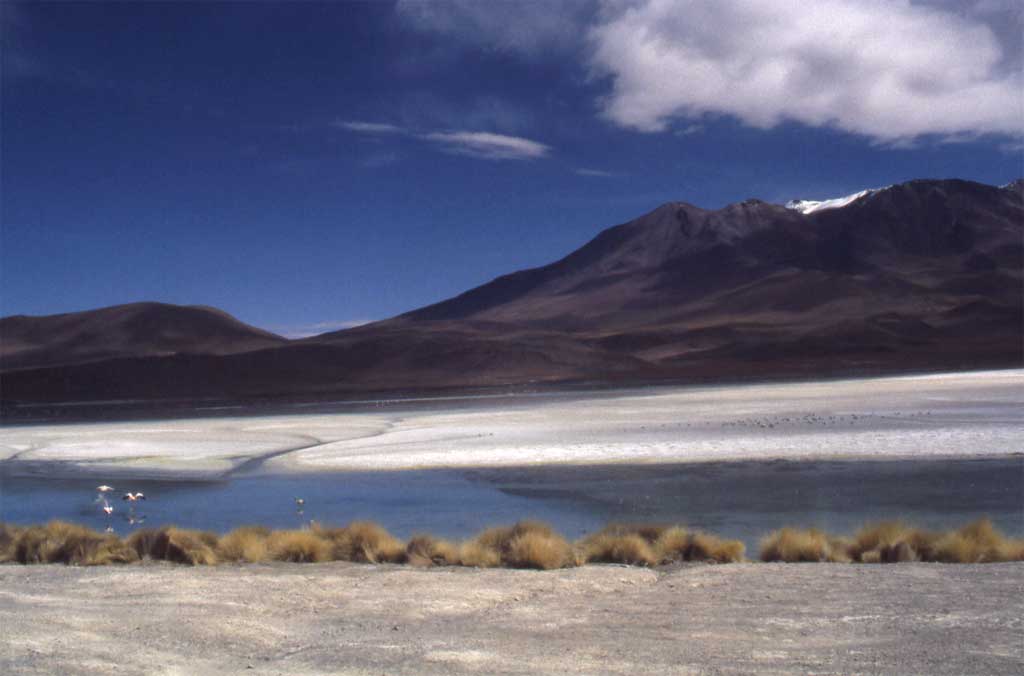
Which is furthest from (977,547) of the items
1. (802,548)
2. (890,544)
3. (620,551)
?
(620,551)

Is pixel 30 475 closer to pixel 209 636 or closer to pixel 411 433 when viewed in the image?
pixel 411 433

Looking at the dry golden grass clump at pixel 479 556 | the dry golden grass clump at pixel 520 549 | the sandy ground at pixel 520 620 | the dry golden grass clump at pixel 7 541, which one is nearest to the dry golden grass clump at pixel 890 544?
the sandy ground at pixel 520 620

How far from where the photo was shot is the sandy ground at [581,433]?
20.7 m

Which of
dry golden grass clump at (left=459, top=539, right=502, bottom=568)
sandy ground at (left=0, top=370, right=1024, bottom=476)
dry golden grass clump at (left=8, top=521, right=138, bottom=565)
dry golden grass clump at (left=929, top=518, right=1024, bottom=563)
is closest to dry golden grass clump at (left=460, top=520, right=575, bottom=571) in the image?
dry golden grass clump at (left=459, top=539, right=502, bottom=568)

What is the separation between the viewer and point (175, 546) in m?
11.0

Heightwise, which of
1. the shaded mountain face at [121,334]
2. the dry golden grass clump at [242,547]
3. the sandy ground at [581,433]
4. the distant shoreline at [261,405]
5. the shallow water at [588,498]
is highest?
the shaded mountain face at [121,334]

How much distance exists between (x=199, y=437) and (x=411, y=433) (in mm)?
6559

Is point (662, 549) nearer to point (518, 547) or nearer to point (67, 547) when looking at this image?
point (518, 547)

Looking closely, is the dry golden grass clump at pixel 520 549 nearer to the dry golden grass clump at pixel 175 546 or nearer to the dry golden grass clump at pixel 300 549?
the dry golden grass clump at pixel 300 549

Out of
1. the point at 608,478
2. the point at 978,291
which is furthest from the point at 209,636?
the point at 978,291

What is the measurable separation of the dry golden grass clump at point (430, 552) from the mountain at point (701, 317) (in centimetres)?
4763

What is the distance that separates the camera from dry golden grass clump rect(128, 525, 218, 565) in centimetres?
1080

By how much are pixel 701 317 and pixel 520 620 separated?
128m

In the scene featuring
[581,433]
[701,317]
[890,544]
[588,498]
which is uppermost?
[701,317]
